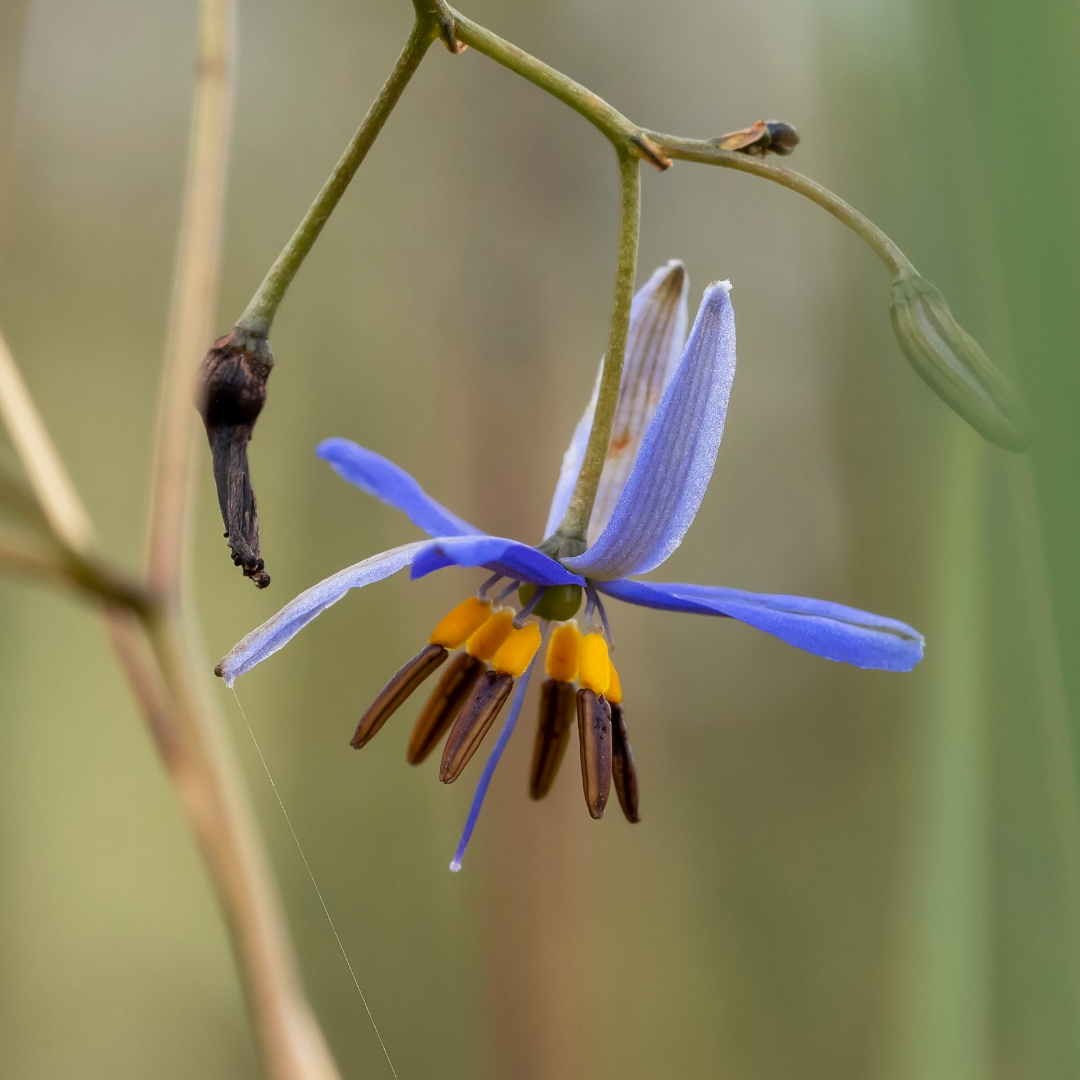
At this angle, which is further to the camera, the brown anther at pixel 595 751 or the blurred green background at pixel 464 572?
the blurred green background at pixel 464 572

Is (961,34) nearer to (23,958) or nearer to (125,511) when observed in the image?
(125,511)

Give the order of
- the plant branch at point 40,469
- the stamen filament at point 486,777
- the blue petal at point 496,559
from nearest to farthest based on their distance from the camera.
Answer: the blue petal at point 496,559 → the stamen filament at point 486,777 → the plant branch at point 40,469

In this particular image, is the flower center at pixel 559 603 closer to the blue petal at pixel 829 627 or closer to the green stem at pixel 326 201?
the blue petal at pixel 829 627

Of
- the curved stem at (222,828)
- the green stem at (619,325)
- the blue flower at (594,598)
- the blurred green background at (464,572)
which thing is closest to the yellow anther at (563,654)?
the blue flower at (594,598)

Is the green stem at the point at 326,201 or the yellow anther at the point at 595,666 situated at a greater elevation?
the green stem at the point at 326,201

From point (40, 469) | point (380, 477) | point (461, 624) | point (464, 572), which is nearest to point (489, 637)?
point (461, 624)

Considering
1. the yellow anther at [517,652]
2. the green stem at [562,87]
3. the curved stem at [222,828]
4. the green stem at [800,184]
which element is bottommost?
the curved stem at [222,828]

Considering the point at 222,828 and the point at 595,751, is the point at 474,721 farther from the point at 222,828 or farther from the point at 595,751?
the point at 222,828
